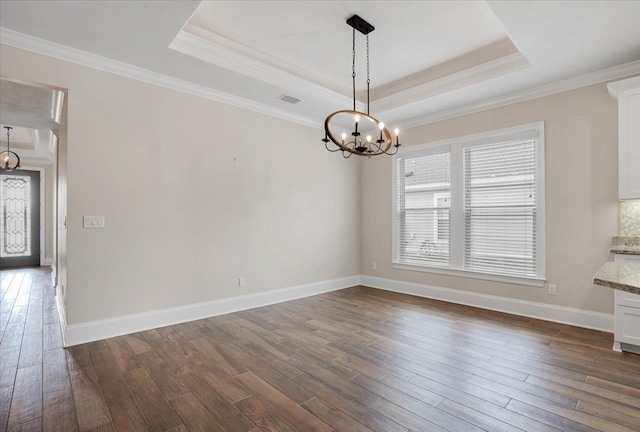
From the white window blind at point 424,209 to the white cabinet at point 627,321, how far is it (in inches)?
83.3

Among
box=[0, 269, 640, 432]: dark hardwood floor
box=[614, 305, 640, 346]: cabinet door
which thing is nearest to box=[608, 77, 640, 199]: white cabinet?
box=[614, 305, 640, 346]: cabinet door

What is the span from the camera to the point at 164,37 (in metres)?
2.96

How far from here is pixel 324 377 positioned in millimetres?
2512

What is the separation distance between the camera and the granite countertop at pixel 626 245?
119 inches

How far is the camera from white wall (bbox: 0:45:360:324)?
3250 millimetres

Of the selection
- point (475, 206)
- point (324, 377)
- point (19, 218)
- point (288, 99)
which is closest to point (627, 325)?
point (475, 206)

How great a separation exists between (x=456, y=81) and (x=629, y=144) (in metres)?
1.91

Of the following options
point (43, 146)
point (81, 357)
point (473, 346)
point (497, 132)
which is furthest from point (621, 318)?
point (43, 146)

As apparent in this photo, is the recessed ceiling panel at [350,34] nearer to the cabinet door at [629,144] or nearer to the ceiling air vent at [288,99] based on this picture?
the ceiling air vent at [288,99]

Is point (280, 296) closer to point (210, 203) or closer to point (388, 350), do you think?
point (210, 203)

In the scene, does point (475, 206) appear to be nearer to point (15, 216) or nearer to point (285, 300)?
point (285, 300)

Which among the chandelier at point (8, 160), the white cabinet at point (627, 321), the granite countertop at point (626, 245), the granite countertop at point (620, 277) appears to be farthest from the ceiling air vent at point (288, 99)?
the chandelier at point (8, 160)

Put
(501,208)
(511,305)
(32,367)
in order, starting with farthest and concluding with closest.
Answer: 1. (501,208)
2. (511,305)
3. (32,367)

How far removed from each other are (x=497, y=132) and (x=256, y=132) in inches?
135
